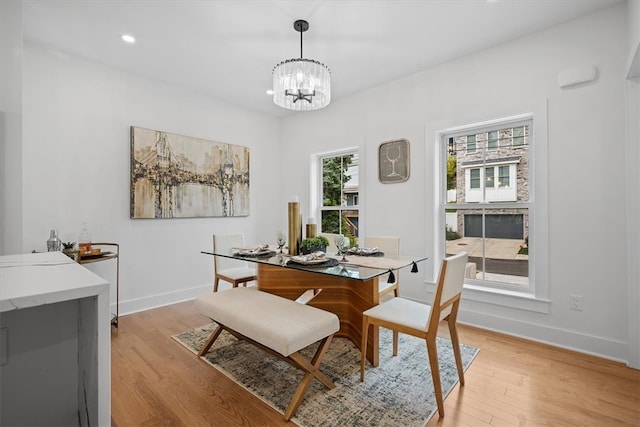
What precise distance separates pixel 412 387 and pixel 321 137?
334 centimetres

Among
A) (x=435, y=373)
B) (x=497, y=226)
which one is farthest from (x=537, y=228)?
(x=435, y=373)

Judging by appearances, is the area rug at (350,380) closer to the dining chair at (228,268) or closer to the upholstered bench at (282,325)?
the upholstered bench at (282,325)

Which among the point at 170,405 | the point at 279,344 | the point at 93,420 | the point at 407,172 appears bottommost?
the point at 170,405

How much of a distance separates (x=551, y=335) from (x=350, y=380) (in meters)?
1.85

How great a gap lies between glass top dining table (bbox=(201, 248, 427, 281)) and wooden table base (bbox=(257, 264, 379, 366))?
17 cm

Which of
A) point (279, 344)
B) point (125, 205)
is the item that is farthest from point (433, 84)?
point (125, 205)

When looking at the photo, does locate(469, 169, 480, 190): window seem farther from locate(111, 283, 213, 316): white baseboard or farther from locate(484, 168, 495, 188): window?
locate(111, 283, 213, 316): white baseboard

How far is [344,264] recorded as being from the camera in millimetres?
2150

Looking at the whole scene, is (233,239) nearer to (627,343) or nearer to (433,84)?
(433,84)

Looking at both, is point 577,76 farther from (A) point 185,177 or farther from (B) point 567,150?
(A) point 185,177

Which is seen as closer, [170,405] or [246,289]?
[170,405]

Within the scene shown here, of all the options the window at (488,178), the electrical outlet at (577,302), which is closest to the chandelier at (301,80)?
the window at (488,178)

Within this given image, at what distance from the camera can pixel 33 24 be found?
2.50m

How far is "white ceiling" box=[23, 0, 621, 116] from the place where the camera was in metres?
2.31
